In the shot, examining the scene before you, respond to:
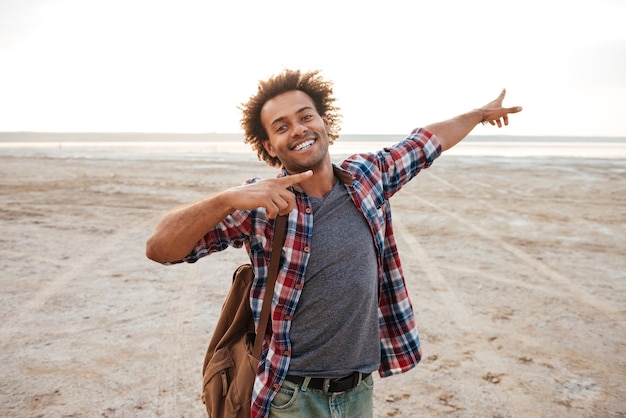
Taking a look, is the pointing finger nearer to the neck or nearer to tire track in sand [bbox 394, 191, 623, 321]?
the neck

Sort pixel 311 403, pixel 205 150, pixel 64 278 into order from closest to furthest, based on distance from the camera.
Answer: pixel 311 403 → pixel 64 278 → pixel 205 150

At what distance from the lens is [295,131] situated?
7.40 feet

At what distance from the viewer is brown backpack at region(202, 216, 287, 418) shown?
197 cm

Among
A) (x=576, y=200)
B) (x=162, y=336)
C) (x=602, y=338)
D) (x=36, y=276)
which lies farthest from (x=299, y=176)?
(x=576, y=200)

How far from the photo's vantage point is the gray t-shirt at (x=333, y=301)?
2.02 meters

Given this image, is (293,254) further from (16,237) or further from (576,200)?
(576,200)

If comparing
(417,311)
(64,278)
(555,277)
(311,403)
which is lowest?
(555,277)

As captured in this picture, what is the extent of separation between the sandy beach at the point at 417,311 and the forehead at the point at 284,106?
2.43 metres

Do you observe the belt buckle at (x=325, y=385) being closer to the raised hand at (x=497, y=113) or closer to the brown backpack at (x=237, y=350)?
the brown backpack at (x=237, y=350)

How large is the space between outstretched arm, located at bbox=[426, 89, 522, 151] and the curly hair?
64cm

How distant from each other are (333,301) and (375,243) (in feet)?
1.10

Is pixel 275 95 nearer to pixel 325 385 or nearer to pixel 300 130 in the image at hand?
pixel 300 130

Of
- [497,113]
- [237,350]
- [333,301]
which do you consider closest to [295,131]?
[333,301]

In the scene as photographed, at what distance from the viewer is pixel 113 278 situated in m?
6.37
